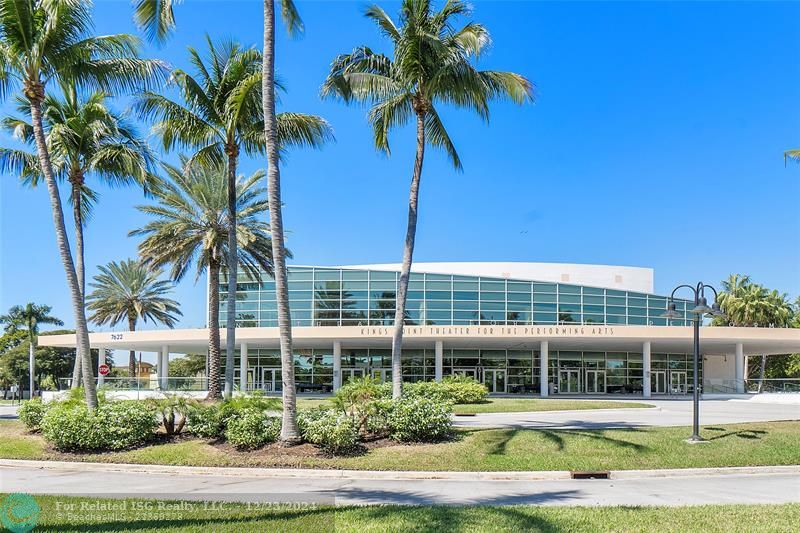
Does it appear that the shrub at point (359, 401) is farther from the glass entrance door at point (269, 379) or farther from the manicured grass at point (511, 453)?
the glass entrance door at point (269, 379)

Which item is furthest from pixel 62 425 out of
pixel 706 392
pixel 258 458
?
pixel 706 392

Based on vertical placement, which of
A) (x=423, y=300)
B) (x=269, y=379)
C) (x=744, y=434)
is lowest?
(x=269, y=379)

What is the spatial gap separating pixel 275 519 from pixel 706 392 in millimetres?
42881

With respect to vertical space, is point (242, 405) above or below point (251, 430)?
above

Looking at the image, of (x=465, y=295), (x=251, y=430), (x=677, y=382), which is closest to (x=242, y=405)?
(x=251, y=430)

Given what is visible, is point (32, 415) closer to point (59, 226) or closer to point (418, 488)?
point (59, 226)

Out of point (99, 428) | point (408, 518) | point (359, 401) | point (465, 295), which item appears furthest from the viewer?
point (465, 295)

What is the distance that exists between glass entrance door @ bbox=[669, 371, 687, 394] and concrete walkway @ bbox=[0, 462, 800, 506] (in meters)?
37.4

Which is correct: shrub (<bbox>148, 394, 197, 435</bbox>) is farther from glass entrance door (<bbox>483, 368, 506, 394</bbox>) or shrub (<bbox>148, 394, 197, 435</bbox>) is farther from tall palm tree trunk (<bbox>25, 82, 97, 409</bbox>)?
glass entrance door (<bbox>483, 368, 506, 394</bbox>)

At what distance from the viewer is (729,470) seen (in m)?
12.9

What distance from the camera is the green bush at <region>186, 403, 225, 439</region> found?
1461 centimetres

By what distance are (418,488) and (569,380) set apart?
1466 inches

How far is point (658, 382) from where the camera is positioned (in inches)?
1875

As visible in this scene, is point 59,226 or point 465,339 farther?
point 465,339
